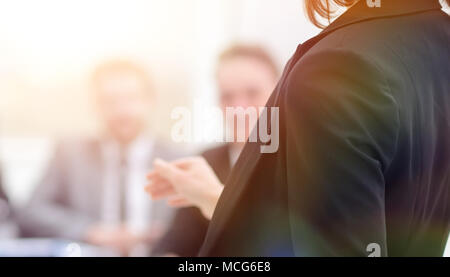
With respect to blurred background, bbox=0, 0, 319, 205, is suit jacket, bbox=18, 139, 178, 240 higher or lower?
lower

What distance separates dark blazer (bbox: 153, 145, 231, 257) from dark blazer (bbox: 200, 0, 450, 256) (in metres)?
0.63

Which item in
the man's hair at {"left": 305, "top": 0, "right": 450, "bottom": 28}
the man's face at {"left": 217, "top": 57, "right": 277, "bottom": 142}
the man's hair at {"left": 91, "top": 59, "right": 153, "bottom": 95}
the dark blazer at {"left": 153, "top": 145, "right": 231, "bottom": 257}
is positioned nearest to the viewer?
the man's hair at {"left": 305, "top": 0, "right": 450, "bottom": 28}

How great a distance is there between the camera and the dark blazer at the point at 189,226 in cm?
133

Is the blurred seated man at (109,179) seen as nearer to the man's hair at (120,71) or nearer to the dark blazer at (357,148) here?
the man's hair at (120,71)

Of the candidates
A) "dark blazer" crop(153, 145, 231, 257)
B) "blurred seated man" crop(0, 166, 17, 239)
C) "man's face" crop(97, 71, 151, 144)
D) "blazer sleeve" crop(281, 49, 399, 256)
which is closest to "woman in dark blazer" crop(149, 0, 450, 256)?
"blazer sleeve" crop(281, 49, 399, 256)

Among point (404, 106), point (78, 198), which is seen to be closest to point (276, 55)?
point (404, 106)

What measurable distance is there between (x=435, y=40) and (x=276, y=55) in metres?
0.88

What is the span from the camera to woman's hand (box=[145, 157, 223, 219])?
0.87 m

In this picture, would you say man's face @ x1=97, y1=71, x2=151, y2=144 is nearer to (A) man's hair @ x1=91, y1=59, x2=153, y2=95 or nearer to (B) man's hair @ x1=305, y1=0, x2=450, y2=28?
(A) man's hair @ x1=91, y1=59, x2=153, y2=95

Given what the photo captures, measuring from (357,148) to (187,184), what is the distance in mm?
396

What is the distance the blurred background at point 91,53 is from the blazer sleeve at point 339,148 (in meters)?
0.46

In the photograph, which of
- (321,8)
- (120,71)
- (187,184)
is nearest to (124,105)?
(120,71)
